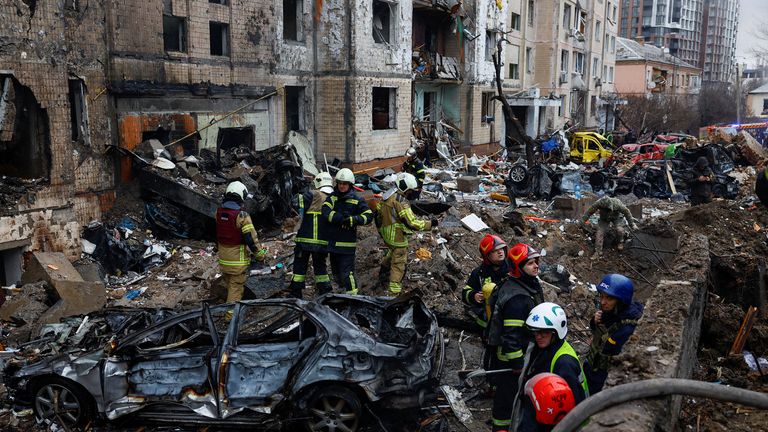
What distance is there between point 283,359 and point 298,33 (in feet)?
48.2

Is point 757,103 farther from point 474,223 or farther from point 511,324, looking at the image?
point 511,324

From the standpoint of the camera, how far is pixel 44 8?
10.1 m

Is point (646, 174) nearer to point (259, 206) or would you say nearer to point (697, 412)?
point (259, 206)

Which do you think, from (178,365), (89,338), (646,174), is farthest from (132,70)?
(646,174)

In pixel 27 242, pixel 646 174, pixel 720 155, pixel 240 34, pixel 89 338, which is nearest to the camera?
pixel 89 338

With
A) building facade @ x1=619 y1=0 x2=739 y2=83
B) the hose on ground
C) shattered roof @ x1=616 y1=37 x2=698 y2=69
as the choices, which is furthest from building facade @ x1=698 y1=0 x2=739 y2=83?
the hose on ground

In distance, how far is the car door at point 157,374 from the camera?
18.1 feet

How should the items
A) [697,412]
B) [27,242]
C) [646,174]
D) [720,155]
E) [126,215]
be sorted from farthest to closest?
[720,155] → [646,174] → [126,215] → [27,242] → [697,412]

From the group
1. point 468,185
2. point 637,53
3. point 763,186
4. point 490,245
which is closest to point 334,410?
point 490,245

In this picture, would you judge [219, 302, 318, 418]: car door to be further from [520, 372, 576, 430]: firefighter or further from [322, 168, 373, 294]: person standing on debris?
[520, 372, 576, 430]: firefighter

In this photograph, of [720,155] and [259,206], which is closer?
[259,206]

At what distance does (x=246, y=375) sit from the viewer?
5.48 metres

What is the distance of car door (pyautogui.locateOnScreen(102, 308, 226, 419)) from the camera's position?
18.1ft

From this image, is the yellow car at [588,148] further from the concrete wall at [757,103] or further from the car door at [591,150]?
the concrete wall at [757,103]
